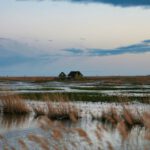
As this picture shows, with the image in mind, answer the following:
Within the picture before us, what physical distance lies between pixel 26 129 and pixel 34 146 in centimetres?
501

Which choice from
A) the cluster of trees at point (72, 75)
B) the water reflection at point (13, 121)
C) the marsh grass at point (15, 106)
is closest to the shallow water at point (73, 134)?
the water reflection at point (13, 121)

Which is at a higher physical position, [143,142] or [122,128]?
[122,128]

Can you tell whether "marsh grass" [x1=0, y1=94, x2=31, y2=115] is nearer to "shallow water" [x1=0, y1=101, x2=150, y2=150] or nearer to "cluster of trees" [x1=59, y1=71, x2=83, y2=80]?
"shallow water" [x1=0, y1=101, x2=150, y2=150]

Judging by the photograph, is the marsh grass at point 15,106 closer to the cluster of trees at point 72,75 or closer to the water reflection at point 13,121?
the water reflection at point 13,121

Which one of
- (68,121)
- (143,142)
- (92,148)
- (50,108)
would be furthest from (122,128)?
(50,108)

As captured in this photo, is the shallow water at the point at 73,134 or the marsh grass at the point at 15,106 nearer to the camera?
the shallow water at the point at 73,134

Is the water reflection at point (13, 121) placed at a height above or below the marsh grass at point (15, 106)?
below

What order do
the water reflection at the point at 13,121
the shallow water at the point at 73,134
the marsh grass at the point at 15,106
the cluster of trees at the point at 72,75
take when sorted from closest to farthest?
1. the shallow water at the point at 73,134
2. the water reflection at the point at 13,121
3. the marsh grass at the point at 15,106
4. the cluster of trees at the point at 72,75

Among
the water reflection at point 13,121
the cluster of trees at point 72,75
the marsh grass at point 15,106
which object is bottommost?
the water reflection at point 13,121

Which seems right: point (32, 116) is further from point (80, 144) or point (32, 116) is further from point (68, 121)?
point (80, 144)

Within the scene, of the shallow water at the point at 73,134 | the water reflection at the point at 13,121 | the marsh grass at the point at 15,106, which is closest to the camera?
the shallow water at the point at 73,134

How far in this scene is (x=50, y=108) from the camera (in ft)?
75.3

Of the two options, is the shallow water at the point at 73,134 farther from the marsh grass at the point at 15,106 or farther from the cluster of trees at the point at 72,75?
the cluster of trees at the point at 72,75

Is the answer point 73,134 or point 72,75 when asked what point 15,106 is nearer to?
point 73,134
